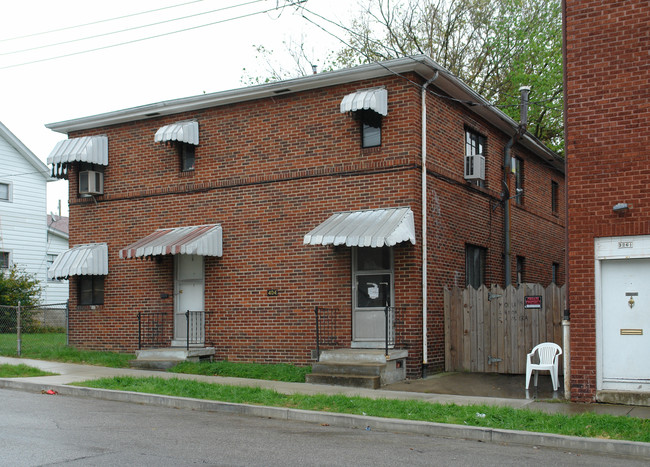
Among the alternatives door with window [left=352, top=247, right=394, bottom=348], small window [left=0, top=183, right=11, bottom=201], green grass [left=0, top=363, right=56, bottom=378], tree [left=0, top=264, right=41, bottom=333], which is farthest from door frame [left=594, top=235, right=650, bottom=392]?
small window [left=0, top=183, right=11, bottom=201]

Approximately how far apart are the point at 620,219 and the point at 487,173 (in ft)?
24.8

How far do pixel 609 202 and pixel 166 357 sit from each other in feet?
33.1

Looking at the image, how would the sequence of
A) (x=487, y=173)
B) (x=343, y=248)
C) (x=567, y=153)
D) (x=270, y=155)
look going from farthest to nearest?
(x=487, y=173) → (x=270, y=155) → (x=343, y=248) → (x=567, y=153)

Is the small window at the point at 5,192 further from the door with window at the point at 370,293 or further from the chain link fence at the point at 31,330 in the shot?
the door with window at the point at 370,293

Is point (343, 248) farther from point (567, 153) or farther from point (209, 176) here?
point (567, 153)

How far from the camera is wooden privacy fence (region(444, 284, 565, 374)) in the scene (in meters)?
14.7

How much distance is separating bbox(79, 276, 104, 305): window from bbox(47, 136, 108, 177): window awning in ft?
9.45

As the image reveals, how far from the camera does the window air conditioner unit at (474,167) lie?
17.1 m

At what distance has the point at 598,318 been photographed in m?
11.5

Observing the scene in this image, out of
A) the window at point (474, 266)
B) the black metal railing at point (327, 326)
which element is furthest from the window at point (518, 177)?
the black metal railing at point (327, 326)

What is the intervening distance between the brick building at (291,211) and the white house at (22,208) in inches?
493

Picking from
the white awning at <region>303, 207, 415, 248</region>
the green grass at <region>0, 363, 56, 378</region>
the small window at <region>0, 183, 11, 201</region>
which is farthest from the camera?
the small window at <region>0, 183, 11, 201</region>

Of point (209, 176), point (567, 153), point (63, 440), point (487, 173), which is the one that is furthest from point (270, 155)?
point (63, 440)

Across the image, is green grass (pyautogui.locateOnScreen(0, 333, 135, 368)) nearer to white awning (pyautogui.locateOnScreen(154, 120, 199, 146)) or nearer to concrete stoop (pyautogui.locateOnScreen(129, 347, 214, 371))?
concrete stoop (pyautogui.locateOnScreen(129, 347, 214, 371))
